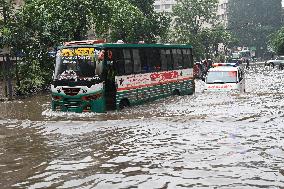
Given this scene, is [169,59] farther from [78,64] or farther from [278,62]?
[278,62]

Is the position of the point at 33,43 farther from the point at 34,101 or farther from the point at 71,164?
the point at 71,164

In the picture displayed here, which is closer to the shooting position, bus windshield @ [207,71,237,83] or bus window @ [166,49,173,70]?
bus window @ [166,49,173,70]

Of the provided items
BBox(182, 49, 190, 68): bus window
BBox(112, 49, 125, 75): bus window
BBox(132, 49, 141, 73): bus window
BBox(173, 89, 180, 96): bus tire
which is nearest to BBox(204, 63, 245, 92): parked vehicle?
BBox(173, 89, 180, 96): bus tire

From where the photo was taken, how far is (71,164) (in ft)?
30.1

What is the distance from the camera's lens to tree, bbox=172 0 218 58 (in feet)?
204

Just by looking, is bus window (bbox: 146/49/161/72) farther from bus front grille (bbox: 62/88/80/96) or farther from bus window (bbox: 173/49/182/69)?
bus front grille (bbox: 62/88/80/96)

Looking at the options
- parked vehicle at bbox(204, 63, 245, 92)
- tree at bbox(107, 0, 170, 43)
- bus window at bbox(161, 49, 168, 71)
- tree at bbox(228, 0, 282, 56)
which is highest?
tree at bbox(228, 0, 282, 56)

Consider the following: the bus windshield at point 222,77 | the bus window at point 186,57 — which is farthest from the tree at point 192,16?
the bus windshield at point 222,77

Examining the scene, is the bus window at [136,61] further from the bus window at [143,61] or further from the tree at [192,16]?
the tree at [192,16]

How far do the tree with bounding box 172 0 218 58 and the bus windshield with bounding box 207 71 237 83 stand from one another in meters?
38.4

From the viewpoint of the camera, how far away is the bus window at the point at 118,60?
57.9 ft

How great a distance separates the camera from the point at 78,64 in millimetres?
17062

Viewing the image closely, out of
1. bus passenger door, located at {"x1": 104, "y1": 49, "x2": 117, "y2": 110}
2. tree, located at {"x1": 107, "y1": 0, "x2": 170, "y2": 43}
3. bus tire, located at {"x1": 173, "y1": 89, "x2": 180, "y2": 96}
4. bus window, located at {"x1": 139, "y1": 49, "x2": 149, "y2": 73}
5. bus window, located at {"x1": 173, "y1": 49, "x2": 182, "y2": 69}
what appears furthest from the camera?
tree, located at {"x1": 107, "y1": 0, "x2": 170, "y2": 43}

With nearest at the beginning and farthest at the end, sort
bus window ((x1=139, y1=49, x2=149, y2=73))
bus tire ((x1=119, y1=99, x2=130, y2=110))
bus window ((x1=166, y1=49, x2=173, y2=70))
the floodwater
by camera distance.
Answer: the floodwater < bus tire ((x1=119, y1=99, x2=130, y2=110)) < bus window ((x1=139, y1=49, x2=149, y2=73)) < bus window ((x1=166, y1=49, x2=173, y2=70))
